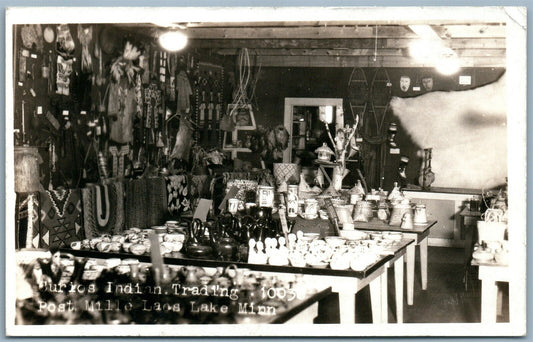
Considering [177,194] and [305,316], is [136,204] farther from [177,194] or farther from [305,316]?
[305,316]

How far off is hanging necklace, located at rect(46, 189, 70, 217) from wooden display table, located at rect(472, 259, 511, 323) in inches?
Answer: 131

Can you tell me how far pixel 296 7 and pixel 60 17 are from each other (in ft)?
4.40

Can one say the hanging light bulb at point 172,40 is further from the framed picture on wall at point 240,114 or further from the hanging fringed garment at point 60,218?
the hanging fringed garment at point 60,218

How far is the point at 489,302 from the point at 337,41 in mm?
5092

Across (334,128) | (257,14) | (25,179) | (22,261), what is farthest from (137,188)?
(334,128)

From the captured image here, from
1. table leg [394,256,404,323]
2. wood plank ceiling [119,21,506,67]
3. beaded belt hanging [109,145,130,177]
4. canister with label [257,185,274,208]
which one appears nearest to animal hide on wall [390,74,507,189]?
wood plank ceiling [119,21,506,67]

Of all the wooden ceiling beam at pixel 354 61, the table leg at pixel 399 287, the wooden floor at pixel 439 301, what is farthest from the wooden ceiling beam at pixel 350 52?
the table leg at pixel 399 287

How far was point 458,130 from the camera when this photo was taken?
11102 mm

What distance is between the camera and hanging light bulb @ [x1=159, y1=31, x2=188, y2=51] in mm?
7359

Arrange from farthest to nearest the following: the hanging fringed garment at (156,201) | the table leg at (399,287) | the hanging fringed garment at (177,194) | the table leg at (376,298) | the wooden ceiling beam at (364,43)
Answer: the wooden ceiling beam at (364,43)
the hanging fringed garment at (177,194)
the hanging fringed garment at (156,201)
the table leg at (399,287)
the table leg at (376,298)

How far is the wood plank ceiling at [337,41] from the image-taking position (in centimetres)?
782

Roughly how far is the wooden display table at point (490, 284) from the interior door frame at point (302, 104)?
682 centimetres

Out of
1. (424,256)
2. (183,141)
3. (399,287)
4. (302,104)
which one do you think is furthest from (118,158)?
(302,104)

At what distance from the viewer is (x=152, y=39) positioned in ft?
28.8
